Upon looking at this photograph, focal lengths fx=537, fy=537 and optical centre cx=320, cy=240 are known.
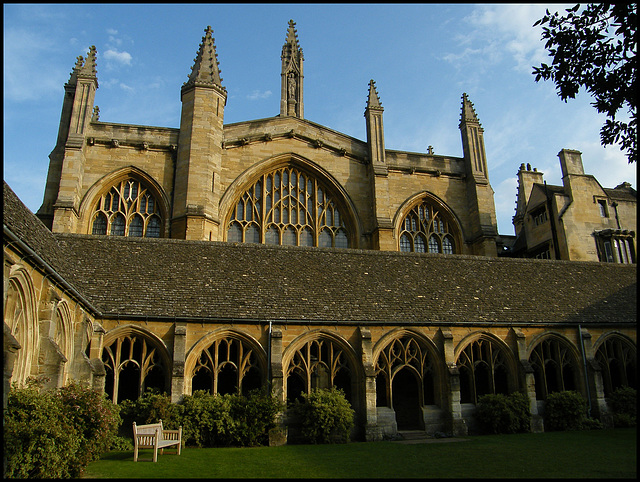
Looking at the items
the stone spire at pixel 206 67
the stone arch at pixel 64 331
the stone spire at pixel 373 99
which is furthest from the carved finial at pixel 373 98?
the stone arch at pixel 64 331

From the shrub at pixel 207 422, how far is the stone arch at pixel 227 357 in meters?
0.84

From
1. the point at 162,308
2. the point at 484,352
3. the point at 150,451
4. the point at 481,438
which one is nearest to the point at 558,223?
the point at 484,352

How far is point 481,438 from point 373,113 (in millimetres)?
17878

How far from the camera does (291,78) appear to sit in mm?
32812

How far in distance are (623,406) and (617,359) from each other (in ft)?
6.32

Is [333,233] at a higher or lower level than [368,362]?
higher

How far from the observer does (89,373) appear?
46.0 ft

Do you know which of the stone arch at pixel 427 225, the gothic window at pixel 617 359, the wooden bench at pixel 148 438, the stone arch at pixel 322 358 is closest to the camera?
the wooden bench at pixel 148 438

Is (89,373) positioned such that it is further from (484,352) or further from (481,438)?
(484,352)

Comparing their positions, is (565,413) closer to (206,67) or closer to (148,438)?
(148,438)

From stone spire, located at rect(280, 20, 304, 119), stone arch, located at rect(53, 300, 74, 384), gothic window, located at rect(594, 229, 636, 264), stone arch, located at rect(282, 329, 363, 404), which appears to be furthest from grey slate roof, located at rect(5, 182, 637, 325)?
stone spire, located at rect(280, 20, 304, 119)

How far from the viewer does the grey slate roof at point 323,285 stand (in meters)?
16.5

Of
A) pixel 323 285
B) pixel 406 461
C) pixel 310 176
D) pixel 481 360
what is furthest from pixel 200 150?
pixel 406 461

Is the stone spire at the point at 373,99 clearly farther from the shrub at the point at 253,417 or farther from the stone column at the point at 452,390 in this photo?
the shrub at the point at 253,417
